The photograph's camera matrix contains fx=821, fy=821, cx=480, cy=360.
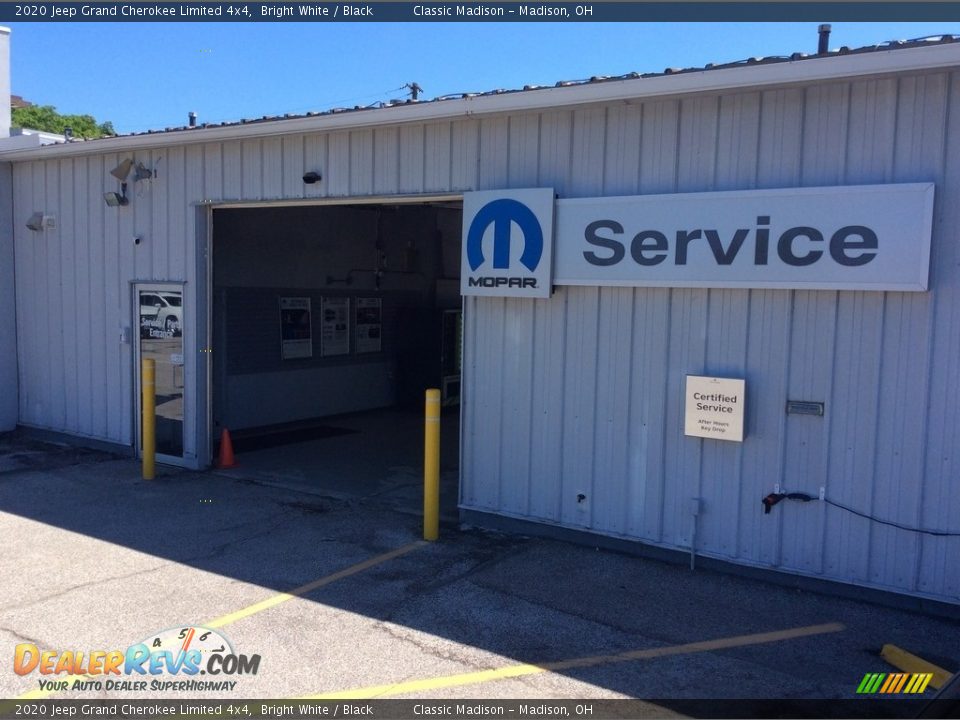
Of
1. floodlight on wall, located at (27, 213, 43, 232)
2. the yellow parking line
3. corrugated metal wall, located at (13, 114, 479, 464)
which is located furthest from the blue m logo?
floodlight on wall, located at (27, 213, 43, 232)

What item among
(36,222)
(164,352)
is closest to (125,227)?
(164,352)

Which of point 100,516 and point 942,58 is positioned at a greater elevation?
point 942,58

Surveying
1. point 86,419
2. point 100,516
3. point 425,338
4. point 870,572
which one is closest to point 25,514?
point 100,516

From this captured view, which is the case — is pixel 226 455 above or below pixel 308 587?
above

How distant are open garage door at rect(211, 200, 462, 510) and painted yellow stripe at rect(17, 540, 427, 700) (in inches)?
71.3

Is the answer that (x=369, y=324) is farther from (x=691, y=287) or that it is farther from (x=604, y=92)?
(x=691, y=287)

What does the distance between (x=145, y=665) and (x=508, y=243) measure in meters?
4.31

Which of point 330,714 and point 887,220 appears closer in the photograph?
point 330,714

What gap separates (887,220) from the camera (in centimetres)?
560

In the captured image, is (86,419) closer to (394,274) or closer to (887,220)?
(394,274)

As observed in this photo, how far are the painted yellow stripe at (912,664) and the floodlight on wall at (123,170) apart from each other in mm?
9358

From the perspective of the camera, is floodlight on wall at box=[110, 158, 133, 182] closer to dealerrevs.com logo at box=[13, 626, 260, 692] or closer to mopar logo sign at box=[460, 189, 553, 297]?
mopar logo sign at box=[460, 189, 553, 297]

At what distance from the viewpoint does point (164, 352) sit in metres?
9.98

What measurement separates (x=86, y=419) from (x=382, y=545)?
5.91m
